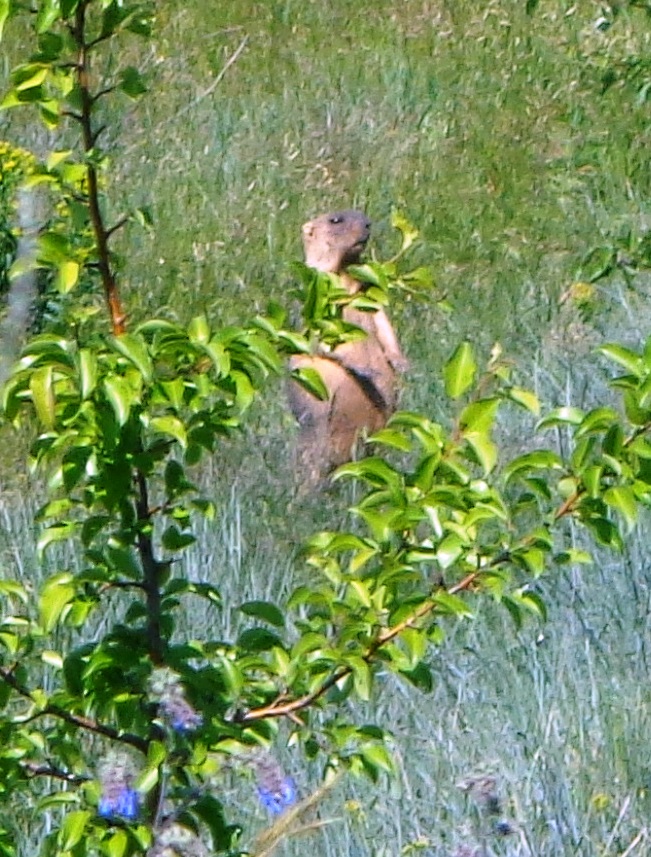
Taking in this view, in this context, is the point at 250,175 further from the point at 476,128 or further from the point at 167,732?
the point at 167,732

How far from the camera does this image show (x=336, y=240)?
636cm

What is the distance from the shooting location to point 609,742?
135 inches

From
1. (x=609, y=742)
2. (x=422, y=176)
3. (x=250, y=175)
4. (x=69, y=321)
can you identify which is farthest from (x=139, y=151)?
(x=69, y=321)

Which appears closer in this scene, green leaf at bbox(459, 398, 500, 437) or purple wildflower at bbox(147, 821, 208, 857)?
purple wildflower at bbox(147, 821, 208, 857)

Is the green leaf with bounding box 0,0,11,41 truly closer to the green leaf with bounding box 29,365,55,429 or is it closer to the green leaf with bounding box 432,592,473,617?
the green leaf with bounding box 29,365,55,429

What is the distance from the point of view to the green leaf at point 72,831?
2.24 meters

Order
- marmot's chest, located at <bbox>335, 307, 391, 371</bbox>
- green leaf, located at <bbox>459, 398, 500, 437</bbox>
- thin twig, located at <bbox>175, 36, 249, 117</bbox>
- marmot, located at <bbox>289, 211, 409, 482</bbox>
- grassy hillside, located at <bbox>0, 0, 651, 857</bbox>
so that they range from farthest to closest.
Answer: thin twig, located at <bbox>175, 36, 249, 117</bbox>
marmot's chest, located at <bbox>335, 307, 391, 371</bbox>
marmot, located at <bbox>289, 211, 409, 482</bbox>
grassy hillside, located at <bbox>0, 0, 651, 857</bbox>
green leaf, located at <bbox>459, 398, 500, 437</bbox>

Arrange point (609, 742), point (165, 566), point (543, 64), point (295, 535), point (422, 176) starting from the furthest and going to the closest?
point (543, 64), point (422, 176), point (295, 535), point (609, 742), point (165, 566)

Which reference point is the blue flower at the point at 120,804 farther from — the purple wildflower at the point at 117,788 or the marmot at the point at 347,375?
the marmot at the point at 347,375

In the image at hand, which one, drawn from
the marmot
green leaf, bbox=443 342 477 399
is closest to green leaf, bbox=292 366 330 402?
green leaf, bbox=443 342 477 399

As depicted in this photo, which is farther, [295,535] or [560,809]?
[295,535]

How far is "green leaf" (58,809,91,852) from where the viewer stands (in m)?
2.24

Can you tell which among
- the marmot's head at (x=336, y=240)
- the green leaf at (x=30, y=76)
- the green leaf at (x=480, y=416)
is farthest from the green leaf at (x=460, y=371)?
the marmot's head at (x=336, y=240)

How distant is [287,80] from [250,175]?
115cm
